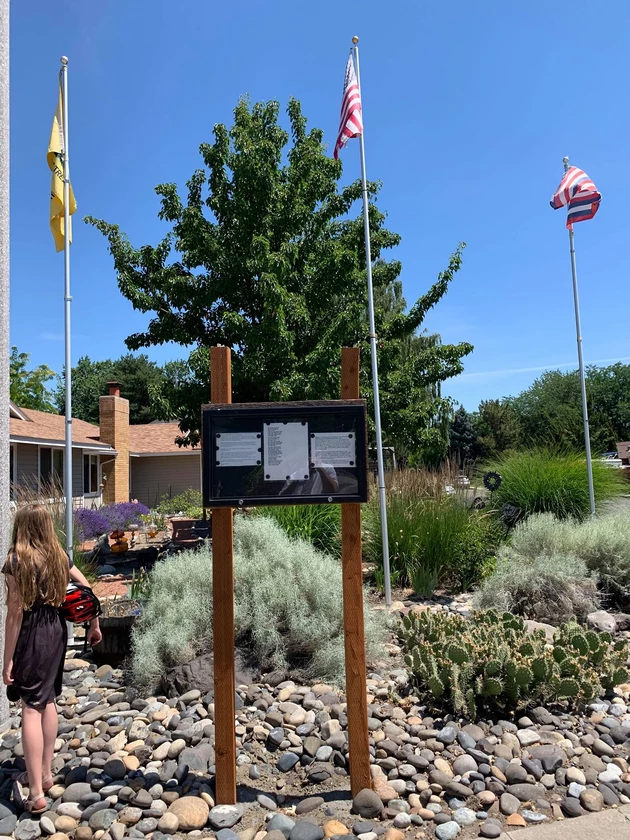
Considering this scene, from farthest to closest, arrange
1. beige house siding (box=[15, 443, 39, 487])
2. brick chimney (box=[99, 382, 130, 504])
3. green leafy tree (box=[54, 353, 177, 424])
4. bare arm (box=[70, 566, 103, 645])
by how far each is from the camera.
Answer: green leafy tree (box=[54, 353, 177, 424])
brick chimney (box=[99, 382, 130, 504])
beige house siding (box=[15, 443, 39, 487])
bare arm (box=[70, 566, 103, 645])

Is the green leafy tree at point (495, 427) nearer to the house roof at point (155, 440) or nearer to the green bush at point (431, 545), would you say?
the house roof at point (155, 440)

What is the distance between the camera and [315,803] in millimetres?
2982

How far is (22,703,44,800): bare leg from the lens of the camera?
2971 millimetres

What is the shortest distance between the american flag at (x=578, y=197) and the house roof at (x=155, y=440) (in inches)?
743

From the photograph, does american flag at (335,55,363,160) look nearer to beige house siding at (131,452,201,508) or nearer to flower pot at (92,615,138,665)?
flower pot at (92,615,138,665)

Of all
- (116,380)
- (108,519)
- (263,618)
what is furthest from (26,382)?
(263,618)

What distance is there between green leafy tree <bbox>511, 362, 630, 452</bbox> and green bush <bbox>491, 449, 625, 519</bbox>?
33497 mm

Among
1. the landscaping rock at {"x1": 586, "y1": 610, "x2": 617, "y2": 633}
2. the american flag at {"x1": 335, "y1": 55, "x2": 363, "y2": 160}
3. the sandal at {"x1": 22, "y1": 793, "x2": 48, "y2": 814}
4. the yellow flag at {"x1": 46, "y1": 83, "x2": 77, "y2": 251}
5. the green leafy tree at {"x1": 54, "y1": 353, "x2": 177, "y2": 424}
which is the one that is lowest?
the sandal at {"x1": 22, "y1": 793, "x2": 48, "y2": 814}

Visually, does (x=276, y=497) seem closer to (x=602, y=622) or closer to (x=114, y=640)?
(x=114, y=640)

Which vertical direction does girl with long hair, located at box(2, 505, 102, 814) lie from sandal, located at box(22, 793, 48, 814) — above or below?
above

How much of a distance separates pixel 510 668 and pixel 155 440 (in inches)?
1053

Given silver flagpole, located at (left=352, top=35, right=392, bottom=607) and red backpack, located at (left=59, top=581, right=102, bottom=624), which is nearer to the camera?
red backpack, located at (left=59, top=581, right=102, bottom=624)

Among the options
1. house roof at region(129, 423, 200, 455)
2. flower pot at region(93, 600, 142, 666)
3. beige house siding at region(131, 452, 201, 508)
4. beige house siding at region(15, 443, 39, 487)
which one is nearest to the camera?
flower pot at region(93, 600, 142, 666)

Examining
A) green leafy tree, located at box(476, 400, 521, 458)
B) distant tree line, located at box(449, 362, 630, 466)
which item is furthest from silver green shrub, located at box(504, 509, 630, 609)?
green leafy tree, located at box(476, 400, 521, 458)
